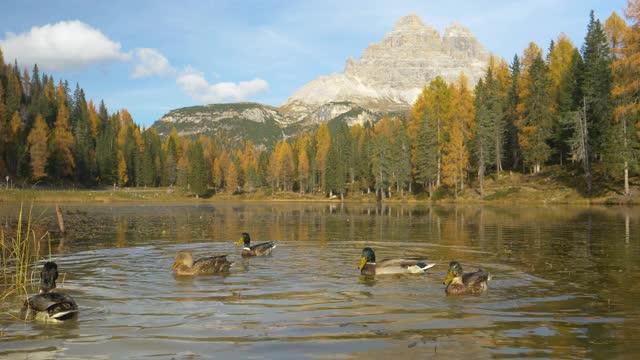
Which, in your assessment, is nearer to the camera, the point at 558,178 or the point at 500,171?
the point at 558,178

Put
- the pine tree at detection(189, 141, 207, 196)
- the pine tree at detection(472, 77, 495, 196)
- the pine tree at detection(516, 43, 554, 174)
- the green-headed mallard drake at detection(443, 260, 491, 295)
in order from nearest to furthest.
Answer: the green-headed mallard drake at detection(443, 260, 491, 295) → the pine tree at detection(516, 43, 554, 174) → the pine tree at detection(472, 77, 495, 196) → the pine tree at detection(189, 141, 207, 196)

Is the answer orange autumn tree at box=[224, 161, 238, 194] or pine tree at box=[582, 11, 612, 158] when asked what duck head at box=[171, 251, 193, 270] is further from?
orange autumn tree at box=[224, 161, 238, 194]

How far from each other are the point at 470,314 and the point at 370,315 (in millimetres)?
2329

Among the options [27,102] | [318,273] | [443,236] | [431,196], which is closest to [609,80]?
[431,196]

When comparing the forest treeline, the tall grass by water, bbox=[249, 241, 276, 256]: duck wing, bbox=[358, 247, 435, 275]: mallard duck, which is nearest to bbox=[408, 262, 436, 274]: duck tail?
bbox=[358, 247, 435, 275]: mallard duck

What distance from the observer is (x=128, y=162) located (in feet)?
563

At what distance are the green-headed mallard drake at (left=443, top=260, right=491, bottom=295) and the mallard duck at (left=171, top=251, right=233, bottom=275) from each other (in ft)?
27.4

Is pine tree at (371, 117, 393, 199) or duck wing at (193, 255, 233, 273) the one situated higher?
pine tree at (371, 117, 393, 199)

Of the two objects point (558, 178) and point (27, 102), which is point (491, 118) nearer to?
point (558, 178)

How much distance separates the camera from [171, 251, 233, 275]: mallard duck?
17625 millimetres

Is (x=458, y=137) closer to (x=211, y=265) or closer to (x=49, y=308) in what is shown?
(x=211, y=265)

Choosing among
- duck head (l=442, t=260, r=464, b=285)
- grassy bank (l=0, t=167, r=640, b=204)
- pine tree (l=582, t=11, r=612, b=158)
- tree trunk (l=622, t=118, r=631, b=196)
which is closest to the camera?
duck head (l=442, t=260, r=464, b=285)

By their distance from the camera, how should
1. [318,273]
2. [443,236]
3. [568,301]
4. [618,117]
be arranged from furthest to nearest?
[618,117]
[443,236]
[318,273]
[568,301]

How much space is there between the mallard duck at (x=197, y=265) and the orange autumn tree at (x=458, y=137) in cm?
7419
